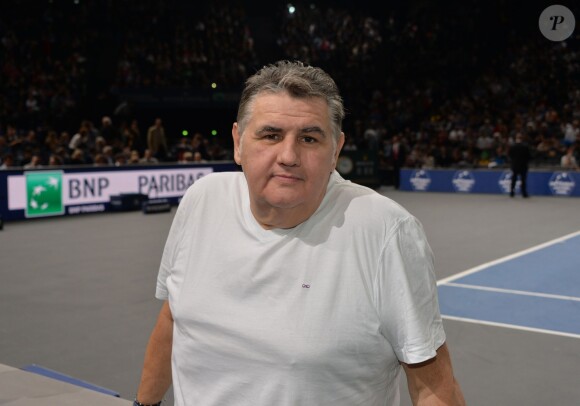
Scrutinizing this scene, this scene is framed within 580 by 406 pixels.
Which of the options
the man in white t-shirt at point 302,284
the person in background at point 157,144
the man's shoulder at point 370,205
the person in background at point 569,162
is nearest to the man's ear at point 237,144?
the man in white t-shirt at point 302,284

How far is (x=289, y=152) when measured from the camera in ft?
6.08

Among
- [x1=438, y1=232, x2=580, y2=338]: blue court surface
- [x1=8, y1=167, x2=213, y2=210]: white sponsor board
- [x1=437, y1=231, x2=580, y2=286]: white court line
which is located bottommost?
[x1=437, y1=231, x2=580, y2=286]: white court line

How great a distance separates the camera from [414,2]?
34.4 metres

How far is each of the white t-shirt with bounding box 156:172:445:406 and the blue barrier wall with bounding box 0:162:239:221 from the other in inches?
510

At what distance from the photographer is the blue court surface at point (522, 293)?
20.7ft

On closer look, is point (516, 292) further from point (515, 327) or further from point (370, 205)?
point (370, 205)

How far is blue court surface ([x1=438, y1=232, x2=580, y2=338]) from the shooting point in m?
6.32

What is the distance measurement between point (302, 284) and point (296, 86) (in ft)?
1.77

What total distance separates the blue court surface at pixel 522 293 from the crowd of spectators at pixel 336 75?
10210mm

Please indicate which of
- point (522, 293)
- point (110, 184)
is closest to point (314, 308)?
point (522, 293)

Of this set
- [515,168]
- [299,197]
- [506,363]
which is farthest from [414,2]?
[299,197]

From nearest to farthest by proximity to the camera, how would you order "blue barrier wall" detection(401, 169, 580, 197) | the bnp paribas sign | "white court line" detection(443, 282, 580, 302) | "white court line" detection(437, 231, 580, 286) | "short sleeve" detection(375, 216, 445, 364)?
"short sleeve" detection(375, 216, 445, 364) < "white court line" detection(443, 282, 580, 302) < "white court line" detection(437, 231, 580, 286) < the bnp paribas sign < "blue barrier wall" detection(401, 169, 580, 197)

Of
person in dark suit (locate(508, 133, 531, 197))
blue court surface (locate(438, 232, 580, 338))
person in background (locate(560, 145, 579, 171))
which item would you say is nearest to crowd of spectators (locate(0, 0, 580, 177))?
person in background (locate(560, 145, 579, 171))

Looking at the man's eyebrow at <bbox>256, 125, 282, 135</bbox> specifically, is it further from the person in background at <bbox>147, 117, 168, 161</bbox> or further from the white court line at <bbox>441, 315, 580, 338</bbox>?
the person in background at <bbox>147, 117, 168, 161</bbox>
